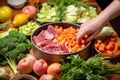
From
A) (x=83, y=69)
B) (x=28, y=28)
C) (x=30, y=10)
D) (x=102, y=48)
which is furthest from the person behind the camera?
(x=30, y=10)

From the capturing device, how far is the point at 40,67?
159cm

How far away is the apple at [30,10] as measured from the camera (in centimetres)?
208

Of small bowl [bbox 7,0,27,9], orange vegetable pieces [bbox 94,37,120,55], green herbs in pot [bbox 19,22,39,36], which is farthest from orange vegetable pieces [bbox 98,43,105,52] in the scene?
small bowl [bbox 7,0,27,9]

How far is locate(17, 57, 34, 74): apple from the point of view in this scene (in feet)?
5.21

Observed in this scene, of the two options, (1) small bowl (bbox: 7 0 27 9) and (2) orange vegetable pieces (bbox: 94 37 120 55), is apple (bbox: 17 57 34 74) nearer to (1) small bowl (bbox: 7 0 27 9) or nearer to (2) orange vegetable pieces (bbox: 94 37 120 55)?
(2) orange vegetable pieces (bbox: 94 37 120 55)

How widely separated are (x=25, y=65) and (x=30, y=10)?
2.01 feet

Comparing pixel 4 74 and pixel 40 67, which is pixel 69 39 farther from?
pixel 4 74

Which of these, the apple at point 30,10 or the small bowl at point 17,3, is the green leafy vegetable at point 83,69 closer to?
the apple at point 30,10

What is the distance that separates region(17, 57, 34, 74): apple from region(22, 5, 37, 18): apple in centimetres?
55

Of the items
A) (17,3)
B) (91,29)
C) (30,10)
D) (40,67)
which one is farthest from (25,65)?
(17,3)

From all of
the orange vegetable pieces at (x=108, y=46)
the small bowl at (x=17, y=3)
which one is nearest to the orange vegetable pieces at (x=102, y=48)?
the orange vegetable pieces at (x=108, y=46)

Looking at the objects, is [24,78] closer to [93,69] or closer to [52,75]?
[52,75]

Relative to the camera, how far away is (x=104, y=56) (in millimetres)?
1654

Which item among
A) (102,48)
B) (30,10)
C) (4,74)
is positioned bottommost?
(4,74)
